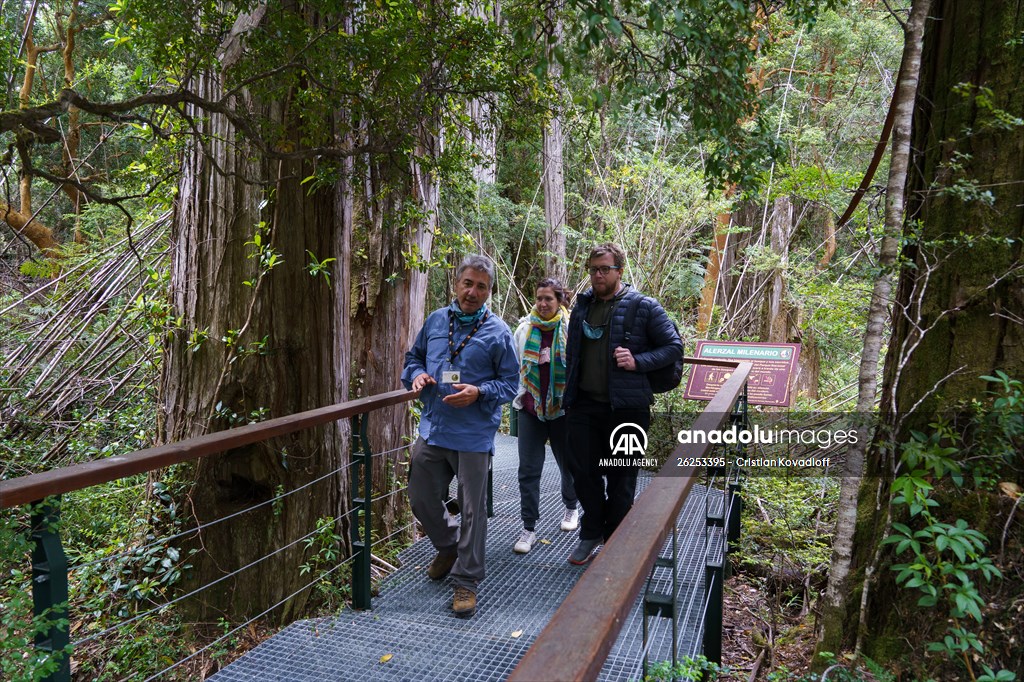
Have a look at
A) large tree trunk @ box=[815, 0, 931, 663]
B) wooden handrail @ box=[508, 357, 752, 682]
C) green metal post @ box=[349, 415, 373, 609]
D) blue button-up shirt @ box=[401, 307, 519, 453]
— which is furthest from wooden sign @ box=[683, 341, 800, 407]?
wooden handrail @ box=[508, 357, 752, 682]

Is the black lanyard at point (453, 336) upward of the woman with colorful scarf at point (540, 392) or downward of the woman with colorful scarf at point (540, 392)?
upward

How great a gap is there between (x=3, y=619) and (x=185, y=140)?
9.33 feet

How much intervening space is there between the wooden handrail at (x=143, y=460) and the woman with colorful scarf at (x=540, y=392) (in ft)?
3.73

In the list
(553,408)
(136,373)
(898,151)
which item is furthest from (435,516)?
(136,373)

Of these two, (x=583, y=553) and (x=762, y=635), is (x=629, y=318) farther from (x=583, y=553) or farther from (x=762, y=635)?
(x=762, y=635)

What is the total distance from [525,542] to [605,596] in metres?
3.50

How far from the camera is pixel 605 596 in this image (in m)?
1.32

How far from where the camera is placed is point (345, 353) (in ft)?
14.8

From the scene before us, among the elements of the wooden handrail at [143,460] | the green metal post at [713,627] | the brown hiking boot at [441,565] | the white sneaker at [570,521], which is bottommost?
the white sneaker at [570,521]

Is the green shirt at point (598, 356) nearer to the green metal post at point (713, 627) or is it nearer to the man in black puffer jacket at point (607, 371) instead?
the man in black puffer jacket at point (607, 371)

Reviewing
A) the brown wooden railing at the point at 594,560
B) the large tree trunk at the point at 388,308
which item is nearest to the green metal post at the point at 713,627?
the brown wooden railing at the point at 594,560

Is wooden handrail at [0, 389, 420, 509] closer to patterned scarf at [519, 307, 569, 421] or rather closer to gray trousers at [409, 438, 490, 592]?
gray trousers at [409, 438, 490, 592]

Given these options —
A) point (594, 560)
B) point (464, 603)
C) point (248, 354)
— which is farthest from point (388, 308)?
point (594, 560)

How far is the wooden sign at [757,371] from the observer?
225 inches
